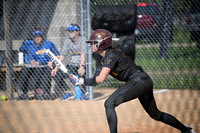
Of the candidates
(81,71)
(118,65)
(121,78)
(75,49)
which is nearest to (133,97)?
(121,78)

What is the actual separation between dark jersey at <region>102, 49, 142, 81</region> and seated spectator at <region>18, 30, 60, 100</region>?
391cm

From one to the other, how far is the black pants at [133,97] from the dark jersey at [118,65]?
12 centimetres

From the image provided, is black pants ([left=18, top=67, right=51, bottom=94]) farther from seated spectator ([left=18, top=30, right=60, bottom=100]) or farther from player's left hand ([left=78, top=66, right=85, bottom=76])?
player's left hand ([left=78, top=66, right=85, bottom=76])

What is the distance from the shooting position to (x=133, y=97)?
12.8 feet

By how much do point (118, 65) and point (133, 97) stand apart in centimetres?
48

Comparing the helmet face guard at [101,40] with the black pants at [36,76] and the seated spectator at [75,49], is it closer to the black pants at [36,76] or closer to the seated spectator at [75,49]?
the seated spectator at [75,49]

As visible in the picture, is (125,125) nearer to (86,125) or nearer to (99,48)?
(86,125)

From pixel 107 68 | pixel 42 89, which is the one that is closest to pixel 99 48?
pixel 107 68

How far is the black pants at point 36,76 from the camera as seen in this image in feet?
25.2

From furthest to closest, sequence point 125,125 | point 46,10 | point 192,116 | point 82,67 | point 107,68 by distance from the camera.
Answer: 1. point 46,10
2. point 82,67
3. point 192,116
4. point 125,125
5. point 107,68

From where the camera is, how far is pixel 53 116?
19.8 feet

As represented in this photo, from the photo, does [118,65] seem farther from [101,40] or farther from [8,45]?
[8,45]

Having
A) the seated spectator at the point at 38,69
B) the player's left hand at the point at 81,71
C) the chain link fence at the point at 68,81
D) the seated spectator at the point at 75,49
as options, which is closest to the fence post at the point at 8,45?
the chain link fence at the point at 68,81

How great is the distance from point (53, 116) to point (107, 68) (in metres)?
2.70
